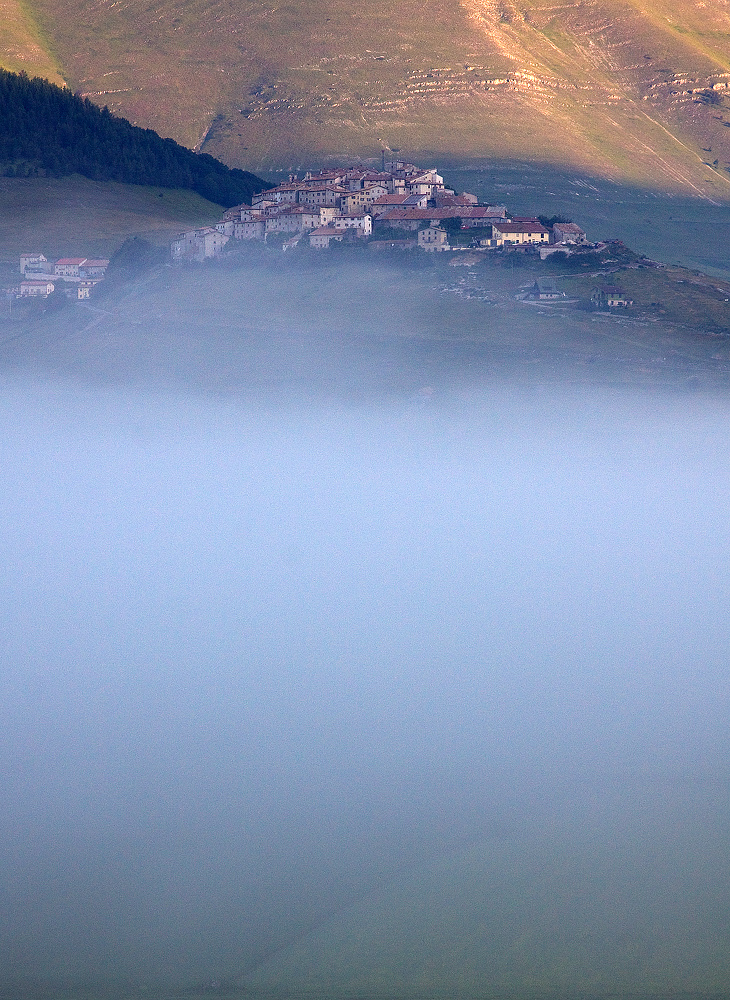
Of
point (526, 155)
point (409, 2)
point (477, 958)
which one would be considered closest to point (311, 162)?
point (526, 155)

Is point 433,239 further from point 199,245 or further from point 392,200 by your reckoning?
point 199,245

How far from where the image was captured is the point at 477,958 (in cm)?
1542

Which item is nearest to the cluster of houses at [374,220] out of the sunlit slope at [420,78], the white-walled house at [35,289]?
the white-walled house at [35,289]

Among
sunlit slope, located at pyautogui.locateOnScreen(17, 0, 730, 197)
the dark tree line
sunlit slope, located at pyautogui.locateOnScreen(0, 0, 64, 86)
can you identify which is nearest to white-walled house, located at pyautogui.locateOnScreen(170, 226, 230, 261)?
the dark tree line

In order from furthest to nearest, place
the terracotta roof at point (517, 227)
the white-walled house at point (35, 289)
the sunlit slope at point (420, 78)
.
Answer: the sunlit slope at point (420, 78) < the white-walled house at point (35, 289) < the terracotta roof at point (517, 227)

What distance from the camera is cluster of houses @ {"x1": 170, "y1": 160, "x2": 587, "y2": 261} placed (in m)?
62.1

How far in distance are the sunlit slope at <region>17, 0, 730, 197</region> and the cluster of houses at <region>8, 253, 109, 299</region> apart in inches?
1172

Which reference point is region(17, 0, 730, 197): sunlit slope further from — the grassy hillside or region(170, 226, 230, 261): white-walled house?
region(170, 226, 230, 261): white-walled house

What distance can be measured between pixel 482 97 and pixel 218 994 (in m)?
90.4

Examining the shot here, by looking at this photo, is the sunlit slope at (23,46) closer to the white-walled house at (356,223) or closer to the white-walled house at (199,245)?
the white-walled house at (199,245)

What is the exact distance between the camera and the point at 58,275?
65.4m

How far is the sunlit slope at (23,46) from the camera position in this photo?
340 ft

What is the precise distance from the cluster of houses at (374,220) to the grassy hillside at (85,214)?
15.4 feet

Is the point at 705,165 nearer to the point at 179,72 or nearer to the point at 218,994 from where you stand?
the point at 179,72
